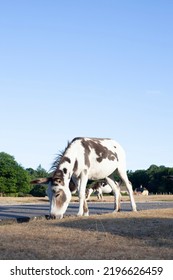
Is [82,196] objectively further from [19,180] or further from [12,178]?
[19,180]

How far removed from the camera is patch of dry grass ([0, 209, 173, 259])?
8438 millimetres

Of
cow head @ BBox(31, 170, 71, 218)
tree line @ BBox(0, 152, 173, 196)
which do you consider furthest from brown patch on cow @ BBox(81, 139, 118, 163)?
tree line @ BBox(0, 152, 173, 196)

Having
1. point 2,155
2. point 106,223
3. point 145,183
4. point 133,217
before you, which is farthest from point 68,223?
point 145,183

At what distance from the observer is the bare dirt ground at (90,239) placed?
8430 millimetres

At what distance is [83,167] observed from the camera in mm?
15906

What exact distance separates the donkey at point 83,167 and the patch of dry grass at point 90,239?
1.15 m

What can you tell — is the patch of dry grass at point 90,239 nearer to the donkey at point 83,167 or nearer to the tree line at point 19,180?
the donkey at point 83,167

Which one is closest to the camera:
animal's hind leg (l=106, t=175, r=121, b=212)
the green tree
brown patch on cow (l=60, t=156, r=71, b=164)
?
brown patch on cow (l=60, t=156, r=71, b=164)

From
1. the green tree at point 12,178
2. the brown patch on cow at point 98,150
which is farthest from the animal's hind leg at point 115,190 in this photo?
the green tree at point 12,178

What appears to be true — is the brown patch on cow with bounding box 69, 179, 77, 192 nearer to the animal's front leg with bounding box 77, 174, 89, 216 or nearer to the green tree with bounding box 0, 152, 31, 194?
the animal's front leg with bounding box 77, 174, 89, 216

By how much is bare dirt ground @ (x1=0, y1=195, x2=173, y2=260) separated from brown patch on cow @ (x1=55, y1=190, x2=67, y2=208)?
1.00 m

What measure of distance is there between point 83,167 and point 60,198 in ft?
5.54
